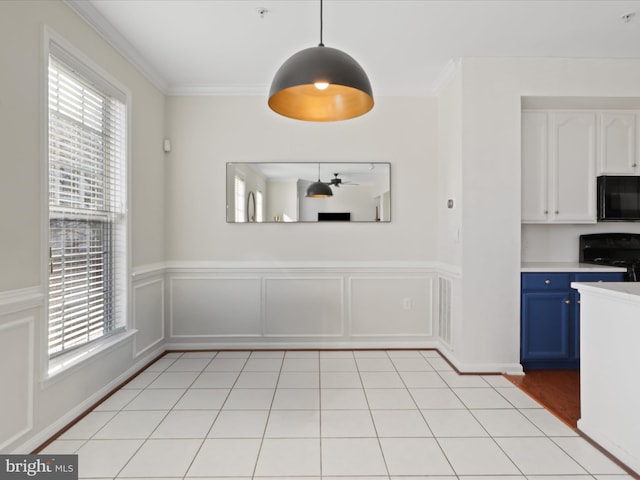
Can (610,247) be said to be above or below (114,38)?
below

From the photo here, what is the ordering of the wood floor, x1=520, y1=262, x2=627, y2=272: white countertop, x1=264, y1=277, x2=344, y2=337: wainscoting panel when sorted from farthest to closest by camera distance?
x1=264, y1=277, x2=344, y2=337: wainscoting panel
x1=520, y1=262, x2=627, y2=272: white countertop
the wood floor

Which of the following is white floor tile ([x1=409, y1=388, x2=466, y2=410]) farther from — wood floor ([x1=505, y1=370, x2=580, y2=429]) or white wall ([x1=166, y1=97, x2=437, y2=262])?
white wall ([x1=166, y1=97, x2=437, y2=262])

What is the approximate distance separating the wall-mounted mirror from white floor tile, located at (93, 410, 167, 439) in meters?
1.97

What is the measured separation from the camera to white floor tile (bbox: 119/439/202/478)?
6.37ft

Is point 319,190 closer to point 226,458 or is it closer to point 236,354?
point 236,354

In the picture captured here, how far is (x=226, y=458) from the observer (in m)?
2.06

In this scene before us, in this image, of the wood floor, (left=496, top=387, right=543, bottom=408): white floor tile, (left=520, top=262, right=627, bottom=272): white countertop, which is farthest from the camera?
(left=520, top=262, right=627, bottom=272): white countertop

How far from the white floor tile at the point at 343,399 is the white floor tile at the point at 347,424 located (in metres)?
0.08

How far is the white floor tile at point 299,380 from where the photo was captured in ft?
10.0

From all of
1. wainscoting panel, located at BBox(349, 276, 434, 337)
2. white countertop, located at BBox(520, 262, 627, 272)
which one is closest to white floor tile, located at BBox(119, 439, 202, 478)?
wainscoting panel, located at BBox(349, 276, 434, 337)

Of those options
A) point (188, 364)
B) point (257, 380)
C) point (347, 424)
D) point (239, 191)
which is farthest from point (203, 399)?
point (239, 191)

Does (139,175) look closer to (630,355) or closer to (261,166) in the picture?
(261,166)

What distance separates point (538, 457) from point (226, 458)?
5.58 feet

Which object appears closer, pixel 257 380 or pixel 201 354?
pixel 257 380
